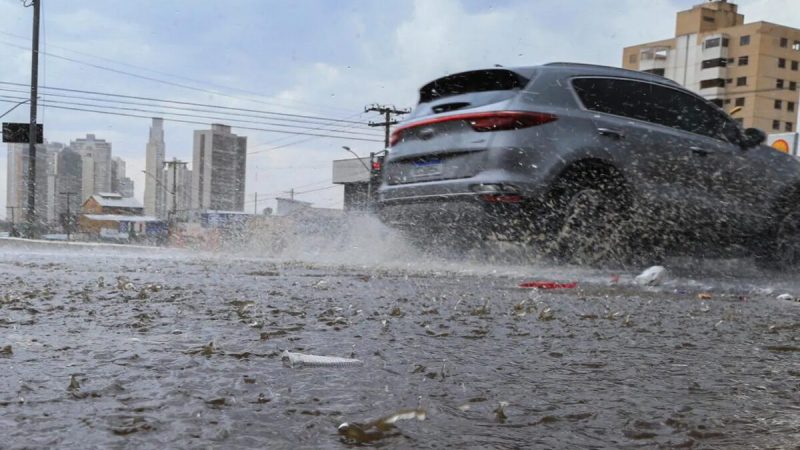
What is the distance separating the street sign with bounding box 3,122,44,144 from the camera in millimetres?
23531

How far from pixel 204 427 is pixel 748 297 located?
3.68m

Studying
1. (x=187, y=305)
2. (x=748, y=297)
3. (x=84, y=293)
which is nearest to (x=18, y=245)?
(x=84, y=293)

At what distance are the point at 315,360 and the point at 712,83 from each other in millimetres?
75004

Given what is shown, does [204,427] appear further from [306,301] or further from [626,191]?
[626,191]

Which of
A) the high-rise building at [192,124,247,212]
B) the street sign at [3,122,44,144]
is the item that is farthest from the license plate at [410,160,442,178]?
the high-rise building at [192,124,247,212]

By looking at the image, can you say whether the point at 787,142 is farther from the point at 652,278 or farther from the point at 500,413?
the point at 500,413

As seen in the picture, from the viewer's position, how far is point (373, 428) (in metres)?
1.03

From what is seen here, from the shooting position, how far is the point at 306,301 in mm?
2773

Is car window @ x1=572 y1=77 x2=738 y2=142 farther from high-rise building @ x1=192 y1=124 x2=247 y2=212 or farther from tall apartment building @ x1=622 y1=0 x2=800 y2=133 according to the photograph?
tall apartment building @ x1=622 y1=0 x2=800 y2=133

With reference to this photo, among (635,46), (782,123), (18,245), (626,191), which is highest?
(635,46)

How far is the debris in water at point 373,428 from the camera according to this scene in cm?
98

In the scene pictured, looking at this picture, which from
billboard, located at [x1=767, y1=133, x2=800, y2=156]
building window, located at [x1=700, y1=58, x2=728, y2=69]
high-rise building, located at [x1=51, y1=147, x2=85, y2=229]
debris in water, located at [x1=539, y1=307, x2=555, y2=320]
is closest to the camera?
debris in water, located at [x1=539, y1=307, x2=555, y2=320]

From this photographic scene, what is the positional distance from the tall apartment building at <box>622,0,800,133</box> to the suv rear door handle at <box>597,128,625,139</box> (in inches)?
2558

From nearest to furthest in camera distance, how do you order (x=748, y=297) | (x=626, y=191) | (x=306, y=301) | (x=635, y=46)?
(x=306, y=301) → (x=748, y=297) → (x=626, y=191) → (x=635, y=46)
